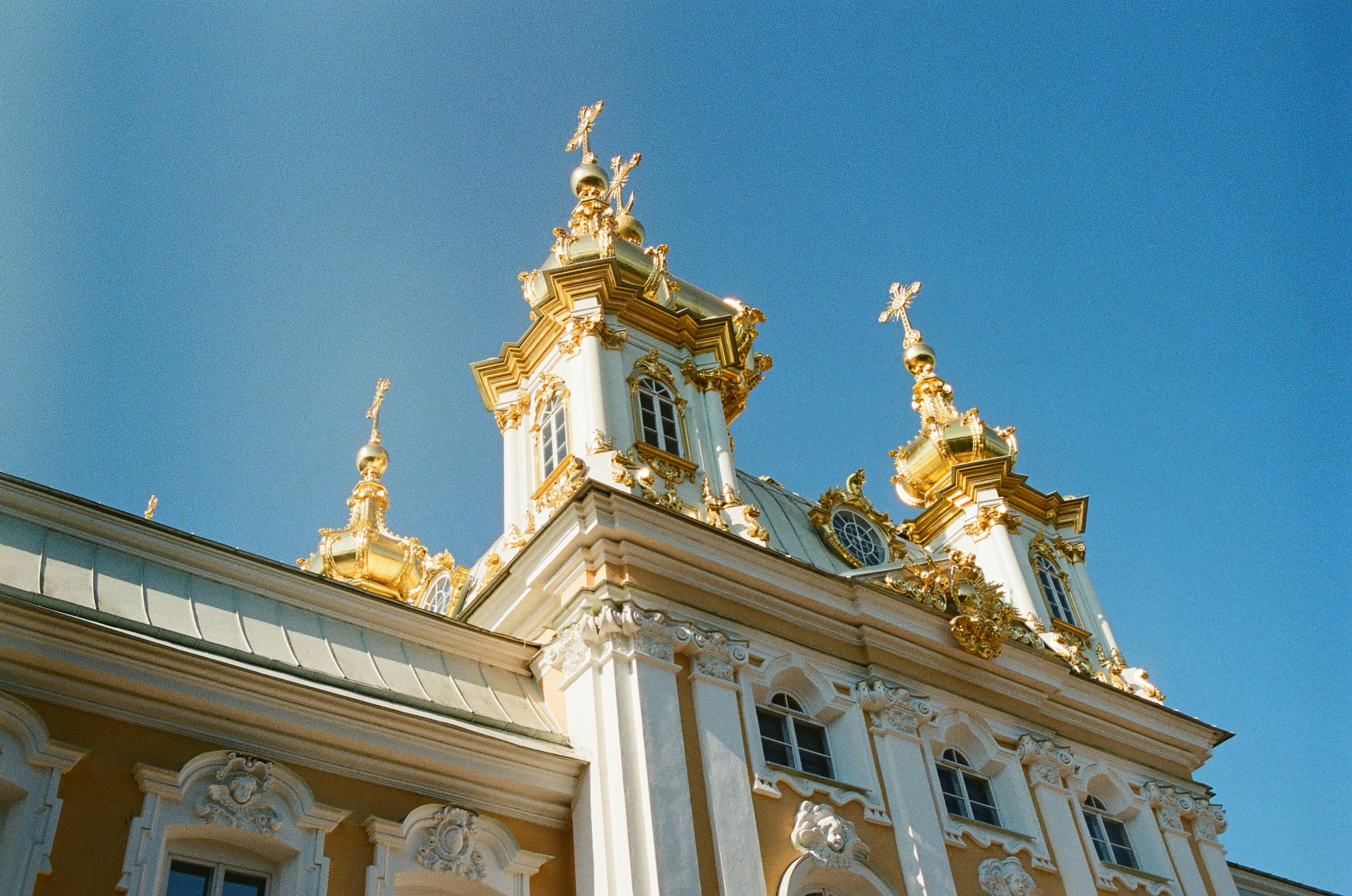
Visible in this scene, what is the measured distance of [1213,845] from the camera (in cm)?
1945

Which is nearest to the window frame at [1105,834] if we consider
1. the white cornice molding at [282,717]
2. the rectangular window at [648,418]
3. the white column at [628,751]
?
the white column at [628,751]

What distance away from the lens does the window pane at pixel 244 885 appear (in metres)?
11.4

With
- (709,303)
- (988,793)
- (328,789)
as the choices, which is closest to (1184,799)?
(988,793)

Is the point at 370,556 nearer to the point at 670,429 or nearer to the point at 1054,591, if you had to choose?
the point at 670,429

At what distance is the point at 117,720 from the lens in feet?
37.4

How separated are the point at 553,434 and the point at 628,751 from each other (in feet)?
20.3

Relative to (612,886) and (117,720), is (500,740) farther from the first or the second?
(117,720)

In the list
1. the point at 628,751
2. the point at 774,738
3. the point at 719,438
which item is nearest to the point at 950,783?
the point at 774,738

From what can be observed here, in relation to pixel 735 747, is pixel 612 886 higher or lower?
lower

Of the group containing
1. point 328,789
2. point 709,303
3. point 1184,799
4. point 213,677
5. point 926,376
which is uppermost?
point 926,376

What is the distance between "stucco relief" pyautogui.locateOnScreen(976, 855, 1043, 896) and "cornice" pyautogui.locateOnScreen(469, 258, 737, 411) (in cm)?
839

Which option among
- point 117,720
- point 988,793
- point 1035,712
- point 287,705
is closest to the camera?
point 117,720

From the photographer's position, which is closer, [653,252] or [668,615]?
[668,615]

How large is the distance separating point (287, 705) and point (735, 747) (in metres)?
4.69
